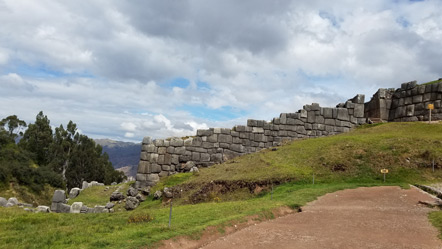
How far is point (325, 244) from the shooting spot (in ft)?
26.4

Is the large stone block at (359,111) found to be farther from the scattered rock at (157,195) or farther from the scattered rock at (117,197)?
the scattered rock at (117,197)

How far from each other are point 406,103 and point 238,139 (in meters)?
14.5

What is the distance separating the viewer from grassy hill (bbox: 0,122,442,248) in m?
9.43

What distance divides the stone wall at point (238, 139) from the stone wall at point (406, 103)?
199 cm

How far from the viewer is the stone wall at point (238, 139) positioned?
2425 cm

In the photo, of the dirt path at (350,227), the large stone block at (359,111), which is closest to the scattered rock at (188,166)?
the dirt path at (350,227)

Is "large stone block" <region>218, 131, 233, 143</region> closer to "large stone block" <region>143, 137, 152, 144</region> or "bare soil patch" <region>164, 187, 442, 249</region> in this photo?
"large stone block" <region>143, 137, 152, 144</region>

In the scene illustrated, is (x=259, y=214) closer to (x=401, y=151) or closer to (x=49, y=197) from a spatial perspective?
(x=401, y=151)

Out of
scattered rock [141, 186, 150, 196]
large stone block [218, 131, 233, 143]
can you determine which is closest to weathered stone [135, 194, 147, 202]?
scattered rock [141, 186, 150, 196]

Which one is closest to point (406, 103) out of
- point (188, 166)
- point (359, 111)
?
point (359, 111)

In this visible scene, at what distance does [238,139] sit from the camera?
26.1 meters

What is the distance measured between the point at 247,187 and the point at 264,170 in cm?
228

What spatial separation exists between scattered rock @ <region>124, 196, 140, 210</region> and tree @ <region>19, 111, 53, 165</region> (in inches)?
1794

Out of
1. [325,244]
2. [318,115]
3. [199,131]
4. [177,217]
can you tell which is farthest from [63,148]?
[325,244]
